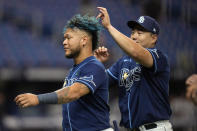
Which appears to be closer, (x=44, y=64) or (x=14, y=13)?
(x=44, y=64)

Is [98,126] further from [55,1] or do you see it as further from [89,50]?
[55,1]

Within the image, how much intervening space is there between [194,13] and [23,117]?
619cm

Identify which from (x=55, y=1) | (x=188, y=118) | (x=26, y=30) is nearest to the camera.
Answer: (x=188, y=118)

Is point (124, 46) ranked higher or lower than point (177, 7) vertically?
lower

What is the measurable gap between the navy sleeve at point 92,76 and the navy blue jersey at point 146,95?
0.40m

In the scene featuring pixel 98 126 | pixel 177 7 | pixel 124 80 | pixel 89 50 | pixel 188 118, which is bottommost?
pixel 188 118

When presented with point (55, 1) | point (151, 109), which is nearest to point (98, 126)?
point (151, 109)

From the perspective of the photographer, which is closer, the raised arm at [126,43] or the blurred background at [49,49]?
the raised arm at [126,43]

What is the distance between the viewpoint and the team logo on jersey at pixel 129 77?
173 inches

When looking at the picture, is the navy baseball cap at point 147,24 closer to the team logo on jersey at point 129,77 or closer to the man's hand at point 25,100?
the team logo on jersey at point 129,77

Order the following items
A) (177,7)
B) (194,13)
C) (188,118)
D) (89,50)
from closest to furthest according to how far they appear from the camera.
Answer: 1. (89,50)
2. (194,13)
3. (188,118)
4. (177,7)

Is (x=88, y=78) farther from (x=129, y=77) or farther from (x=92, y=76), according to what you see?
(x=129, y=77)

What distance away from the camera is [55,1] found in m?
16.0

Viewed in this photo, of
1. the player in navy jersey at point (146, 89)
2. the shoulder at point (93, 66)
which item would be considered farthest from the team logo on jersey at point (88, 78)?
the player in navy jersey at point (146, 89)
